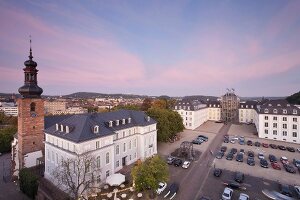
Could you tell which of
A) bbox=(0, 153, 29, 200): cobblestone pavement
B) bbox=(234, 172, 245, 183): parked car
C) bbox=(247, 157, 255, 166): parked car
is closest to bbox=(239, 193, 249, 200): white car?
bbox=(234, 172, 245, 183): parked car

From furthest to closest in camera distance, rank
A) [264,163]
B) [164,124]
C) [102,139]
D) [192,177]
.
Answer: [164,124]
[264,163]
[192,177]
[102,139]

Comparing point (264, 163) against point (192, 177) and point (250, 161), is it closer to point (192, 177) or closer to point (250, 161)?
point (250, 161)

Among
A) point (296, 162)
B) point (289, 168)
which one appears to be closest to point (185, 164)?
point (289, 168)

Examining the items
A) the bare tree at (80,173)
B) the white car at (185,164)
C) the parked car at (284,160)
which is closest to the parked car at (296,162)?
the parked car at (284,160)

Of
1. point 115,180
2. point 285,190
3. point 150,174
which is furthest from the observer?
point 115,180

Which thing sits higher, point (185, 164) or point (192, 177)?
point (185, 164)

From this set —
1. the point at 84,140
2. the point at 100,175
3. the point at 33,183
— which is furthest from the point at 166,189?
the point at 33,183

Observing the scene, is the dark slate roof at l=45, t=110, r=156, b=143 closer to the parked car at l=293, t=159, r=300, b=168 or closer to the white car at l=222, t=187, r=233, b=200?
the white car at l=222, t=187, r=233, b=200
